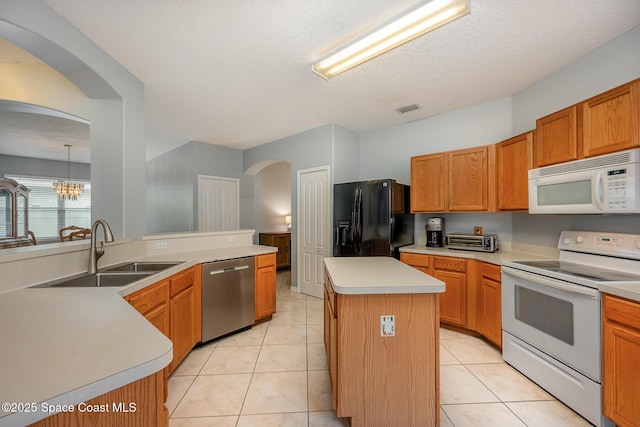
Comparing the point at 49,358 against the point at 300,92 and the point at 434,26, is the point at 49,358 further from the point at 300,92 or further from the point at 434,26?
the point at 300,92

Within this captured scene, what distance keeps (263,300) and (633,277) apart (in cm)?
305

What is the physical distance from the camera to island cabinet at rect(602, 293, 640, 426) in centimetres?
132

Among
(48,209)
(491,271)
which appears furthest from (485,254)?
(48,209)

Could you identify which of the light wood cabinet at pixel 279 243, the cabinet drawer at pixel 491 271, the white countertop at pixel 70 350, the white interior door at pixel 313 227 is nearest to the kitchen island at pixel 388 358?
the white countertop at pixel 70 350

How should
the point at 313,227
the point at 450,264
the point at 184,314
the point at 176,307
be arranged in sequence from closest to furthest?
the point at 176,307, the point at 184,314, the point at 450,264, the point at 313,227

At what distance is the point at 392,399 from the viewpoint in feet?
4.54

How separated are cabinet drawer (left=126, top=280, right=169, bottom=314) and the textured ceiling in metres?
1.90

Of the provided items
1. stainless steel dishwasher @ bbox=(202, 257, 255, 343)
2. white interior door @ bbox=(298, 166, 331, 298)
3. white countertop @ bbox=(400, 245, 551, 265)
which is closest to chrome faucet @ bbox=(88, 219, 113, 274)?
stainless steel dishwasher @ bbox=(202, 257, 255, 343)

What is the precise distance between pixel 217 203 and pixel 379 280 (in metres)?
4.35

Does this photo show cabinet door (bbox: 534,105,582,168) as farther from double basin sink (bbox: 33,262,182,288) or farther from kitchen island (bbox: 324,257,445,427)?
double basin sink (bbox: 33,262,182,288)

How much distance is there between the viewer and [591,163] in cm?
178

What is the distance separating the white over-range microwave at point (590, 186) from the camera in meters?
1.57

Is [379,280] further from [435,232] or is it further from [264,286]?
[435,232]

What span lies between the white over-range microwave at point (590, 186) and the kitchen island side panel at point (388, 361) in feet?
4.65
